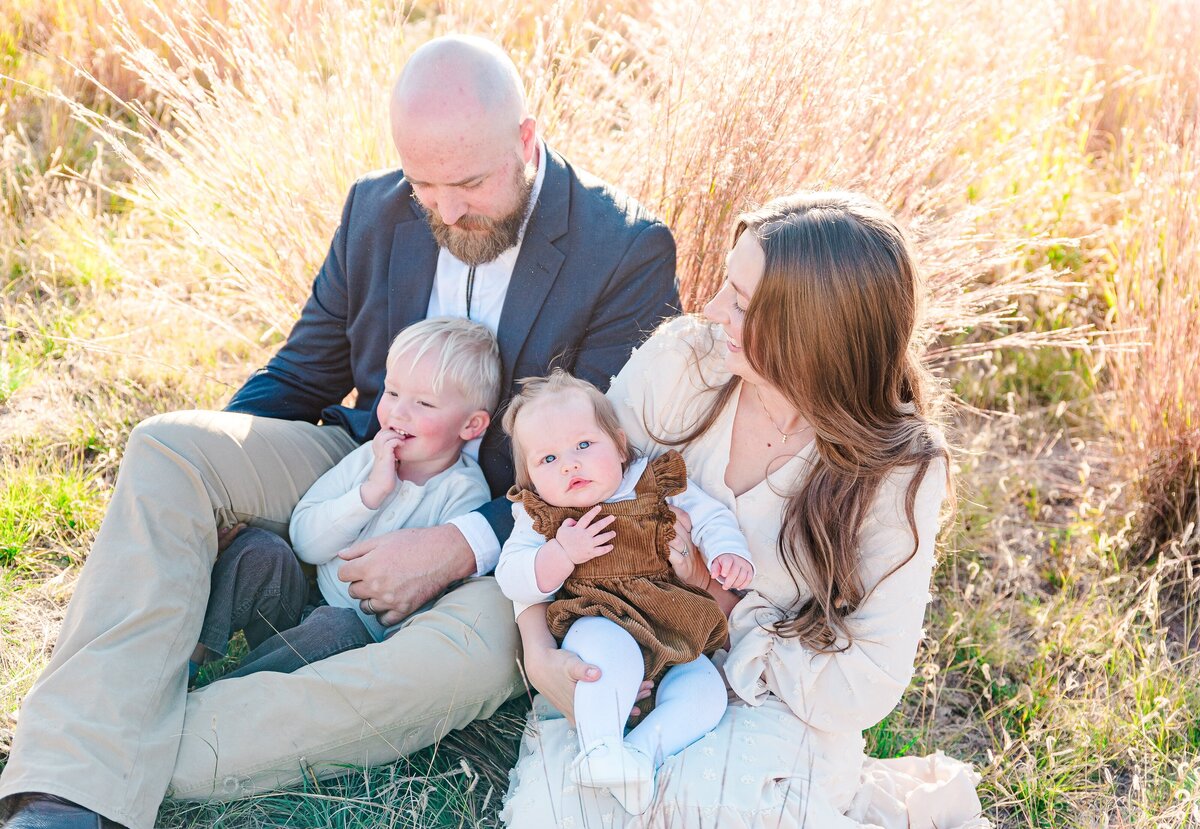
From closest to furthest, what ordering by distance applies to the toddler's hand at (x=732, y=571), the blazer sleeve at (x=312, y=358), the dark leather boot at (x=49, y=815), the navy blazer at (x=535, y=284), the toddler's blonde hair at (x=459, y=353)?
the dark leather boot at (x=49, y=815) → the toddler's hand at (x=732, y=571) → the toddler's blonde hair at (x=459, y=353) → the navy blazer at (x=535, y=284) → the blazer sleeve at (x=312, y=358)

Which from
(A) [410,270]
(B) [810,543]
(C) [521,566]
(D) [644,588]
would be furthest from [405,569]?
(B) [810,543]

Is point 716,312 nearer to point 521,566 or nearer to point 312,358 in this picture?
point 521,566

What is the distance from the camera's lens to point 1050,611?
351 centimetres

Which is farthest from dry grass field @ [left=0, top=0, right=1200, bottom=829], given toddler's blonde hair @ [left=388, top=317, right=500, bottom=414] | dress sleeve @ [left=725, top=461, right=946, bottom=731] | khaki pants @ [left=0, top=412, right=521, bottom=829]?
toddler's blonde hair @ [left=388, top=317, right=500, bottom=414]

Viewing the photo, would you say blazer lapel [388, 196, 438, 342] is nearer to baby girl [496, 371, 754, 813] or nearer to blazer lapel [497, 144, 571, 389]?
blazer lapel [497, 144, 571, 389]

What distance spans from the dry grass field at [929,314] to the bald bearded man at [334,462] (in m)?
0.21

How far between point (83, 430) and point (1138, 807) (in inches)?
137

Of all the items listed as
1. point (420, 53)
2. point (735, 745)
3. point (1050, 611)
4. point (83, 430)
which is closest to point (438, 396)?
point (420, 53)

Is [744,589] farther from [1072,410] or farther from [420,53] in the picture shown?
[1072,410]

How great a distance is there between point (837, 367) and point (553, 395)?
2.14ft

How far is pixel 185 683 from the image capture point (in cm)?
259

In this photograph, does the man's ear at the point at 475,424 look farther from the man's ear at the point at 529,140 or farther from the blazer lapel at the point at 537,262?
the man's ear at the point at 529,140

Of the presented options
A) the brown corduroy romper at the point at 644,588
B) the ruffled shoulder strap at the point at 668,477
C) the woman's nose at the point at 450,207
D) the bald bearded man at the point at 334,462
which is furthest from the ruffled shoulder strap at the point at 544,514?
the woman's nose at the point at 450,207

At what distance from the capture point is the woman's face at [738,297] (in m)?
2.46
